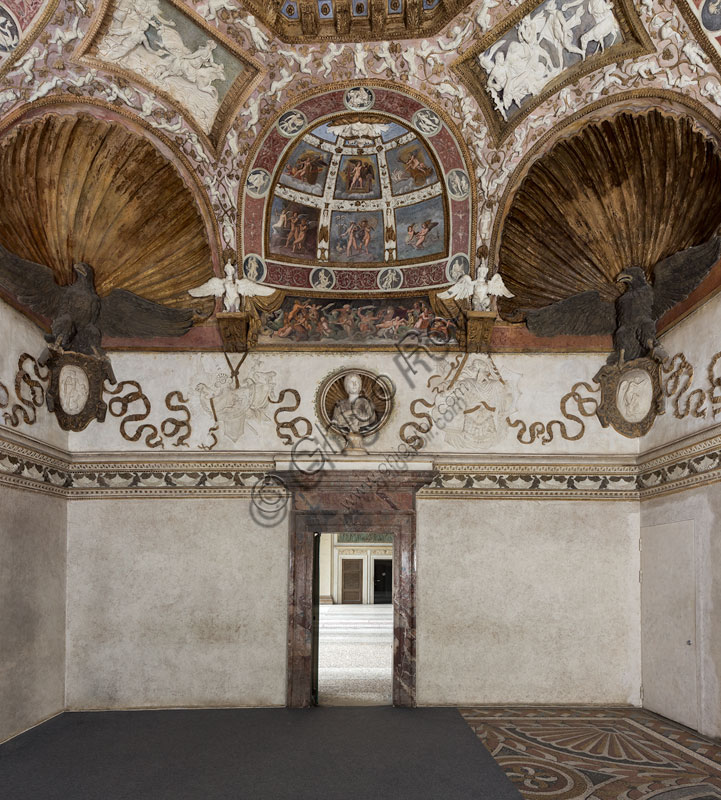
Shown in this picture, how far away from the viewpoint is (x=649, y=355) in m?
10.6

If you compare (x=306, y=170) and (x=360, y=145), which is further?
(x=306, y=170)

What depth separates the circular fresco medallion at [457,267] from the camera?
10992mm

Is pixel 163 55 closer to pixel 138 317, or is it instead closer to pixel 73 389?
pixel 138 317

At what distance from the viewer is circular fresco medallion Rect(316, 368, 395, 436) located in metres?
11.0

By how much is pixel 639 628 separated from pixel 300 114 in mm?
8260

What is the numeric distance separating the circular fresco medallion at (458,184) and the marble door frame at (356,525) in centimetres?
387

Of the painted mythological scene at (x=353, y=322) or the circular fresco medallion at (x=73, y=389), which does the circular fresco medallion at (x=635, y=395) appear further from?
the circular fresco medallion at (x=73, y=389)

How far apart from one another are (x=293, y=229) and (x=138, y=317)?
256 centimetres

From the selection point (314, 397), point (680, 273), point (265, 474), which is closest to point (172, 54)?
point (314, 397)

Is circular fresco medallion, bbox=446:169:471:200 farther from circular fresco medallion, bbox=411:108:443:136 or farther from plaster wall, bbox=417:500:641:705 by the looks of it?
plaster wall, bbox=417:500:641:705

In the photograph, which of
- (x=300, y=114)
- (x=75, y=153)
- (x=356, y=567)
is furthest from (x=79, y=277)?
(x=356, y=567)

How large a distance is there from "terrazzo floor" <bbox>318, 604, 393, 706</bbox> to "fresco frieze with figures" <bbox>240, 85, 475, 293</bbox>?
19.2 ft

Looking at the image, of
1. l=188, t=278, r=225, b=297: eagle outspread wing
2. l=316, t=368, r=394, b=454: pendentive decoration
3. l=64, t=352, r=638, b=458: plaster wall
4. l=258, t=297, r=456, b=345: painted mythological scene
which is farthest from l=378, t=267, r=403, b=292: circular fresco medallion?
l=188, t=278, r=225, b=297: eagle outspread wing

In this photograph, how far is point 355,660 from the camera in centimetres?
1383
